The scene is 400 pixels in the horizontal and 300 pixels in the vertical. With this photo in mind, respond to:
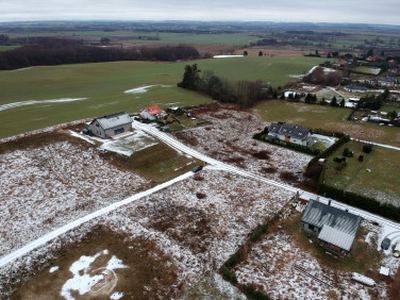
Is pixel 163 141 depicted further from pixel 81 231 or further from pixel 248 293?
pixel 248 293

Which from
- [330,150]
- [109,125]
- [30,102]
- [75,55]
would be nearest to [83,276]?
[109,125]

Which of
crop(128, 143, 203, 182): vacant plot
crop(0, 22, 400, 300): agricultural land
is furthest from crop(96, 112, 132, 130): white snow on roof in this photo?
crop(128, 143, 203, 182): vacant plot

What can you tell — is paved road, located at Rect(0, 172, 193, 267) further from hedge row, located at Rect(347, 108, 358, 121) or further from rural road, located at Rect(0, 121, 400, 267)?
hedge row, located at Rect(347, 108, 358, 121)

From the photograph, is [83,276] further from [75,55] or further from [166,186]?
[75,55]

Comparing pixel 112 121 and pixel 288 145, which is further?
pixel 112 121

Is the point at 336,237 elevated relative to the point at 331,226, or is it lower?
lower

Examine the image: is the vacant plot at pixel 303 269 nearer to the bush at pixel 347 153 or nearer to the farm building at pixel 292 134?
the bush at pixel 347 153

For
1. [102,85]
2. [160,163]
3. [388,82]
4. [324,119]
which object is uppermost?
[388,82]
